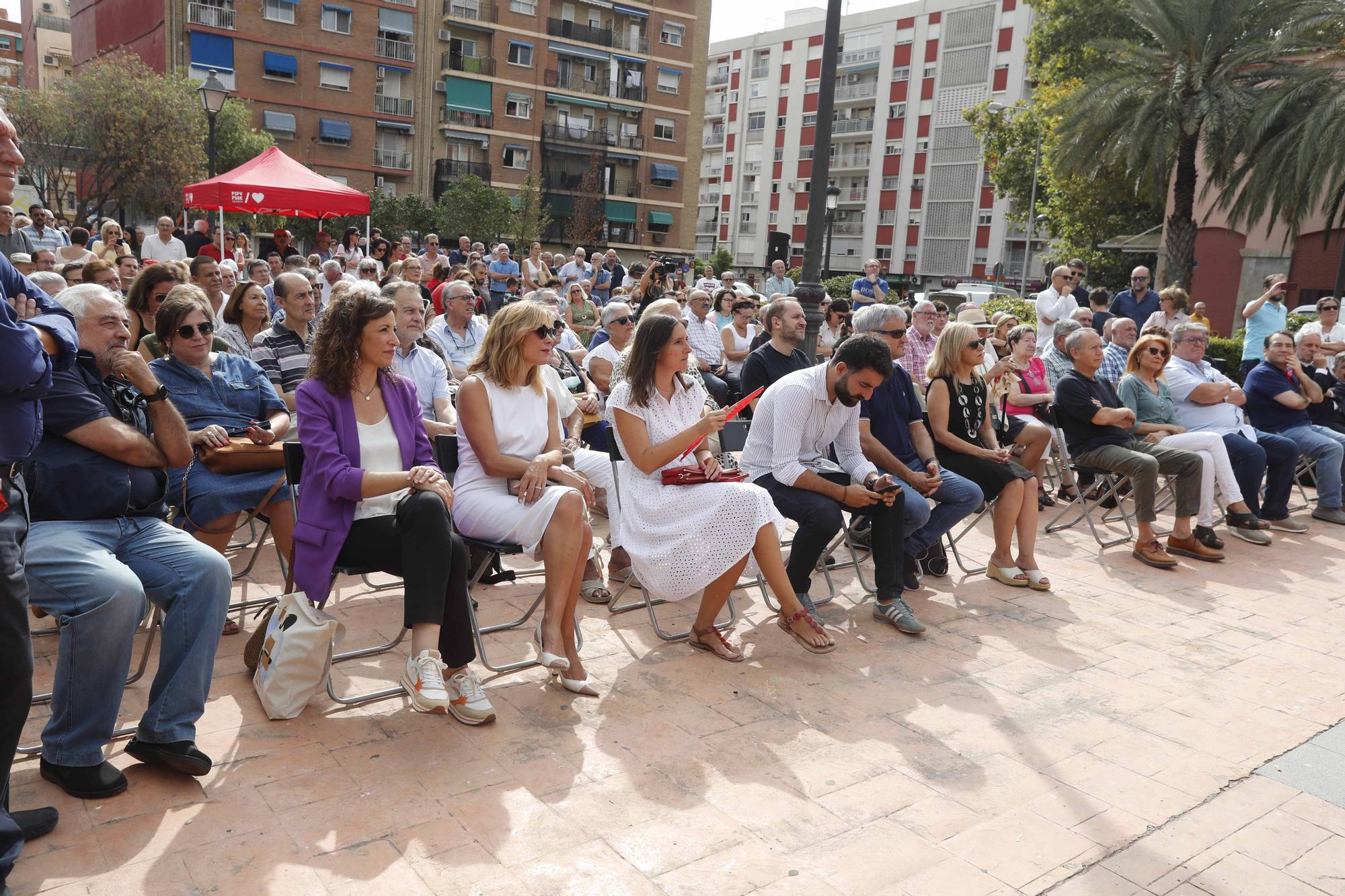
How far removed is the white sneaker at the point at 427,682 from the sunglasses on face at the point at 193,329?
177cm

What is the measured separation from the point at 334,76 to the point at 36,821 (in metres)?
42.7

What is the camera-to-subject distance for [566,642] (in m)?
4.05

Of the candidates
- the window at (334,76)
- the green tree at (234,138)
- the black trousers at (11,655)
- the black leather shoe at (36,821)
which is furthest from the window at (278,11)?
the black leather shoe at (36,821)

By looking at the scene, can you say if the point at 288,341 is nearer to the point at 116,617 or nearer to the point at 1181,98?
the point at 116,617

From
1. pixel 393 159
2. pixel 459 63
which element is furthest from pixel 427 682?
pixel 459 63

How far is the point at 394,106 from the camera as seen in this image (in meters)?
41.8

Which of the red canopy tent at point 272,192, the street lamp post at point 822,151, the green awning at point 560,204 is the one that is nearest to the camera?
the street lamp post at point 822,151

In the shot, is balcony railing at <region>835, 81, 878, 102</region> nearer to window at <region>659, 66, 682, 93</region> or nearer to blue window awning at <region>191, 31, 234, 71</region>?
window at <region>659, 66, 682, 93</region>

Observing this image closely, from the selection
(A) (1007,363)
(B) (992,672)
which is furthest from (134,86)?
(B) (992,672)

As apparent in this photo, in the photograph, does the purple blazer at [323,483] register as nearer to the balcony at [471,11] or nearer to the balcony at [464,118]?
the balcony at [464,118]

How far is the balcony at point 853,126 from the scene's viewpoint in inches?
2335

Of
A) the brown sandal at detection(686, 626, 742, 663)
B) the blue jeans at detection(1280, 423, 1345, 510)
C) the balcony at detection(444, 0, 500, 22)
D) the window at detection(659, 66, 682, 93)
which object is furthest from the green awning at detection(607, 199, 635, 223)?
the brown sandal at detection(686, 626, 742, 663)

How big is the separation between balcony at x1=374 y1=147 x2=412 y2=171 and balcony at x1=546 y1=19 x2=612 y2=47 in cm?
910

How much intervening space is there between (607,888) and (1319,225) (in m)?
28.4
